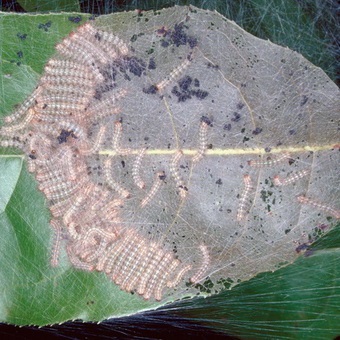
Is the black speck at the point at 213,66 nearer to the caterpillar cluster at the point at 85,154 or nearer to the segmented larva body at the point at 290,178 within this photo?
the caterpillar cluster at the point at 85,154

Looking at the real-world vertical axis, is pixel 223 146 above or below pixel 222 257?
above

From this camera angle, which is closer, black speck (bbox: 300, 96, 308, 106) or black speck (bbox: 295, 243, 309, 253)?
black speck (bbox: 300, 96, 308, 106)

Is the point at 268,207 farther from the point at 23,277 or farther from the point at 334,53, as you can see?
the point at 23,277

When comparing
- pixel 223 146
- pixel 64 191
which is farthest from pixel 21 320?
pixel 223 146

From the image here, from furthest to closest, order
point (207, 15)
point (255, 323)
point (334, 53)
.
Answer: point (255, 323) < point (334, 53) < point (207, 15)

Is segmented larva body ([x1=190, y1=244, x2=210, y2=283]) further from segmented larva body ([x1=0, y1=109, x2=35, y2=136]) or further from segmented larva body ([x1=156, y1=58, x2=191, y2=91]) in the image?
segmented larva body ([x1=0, y1=109, x2=35, y2=136])

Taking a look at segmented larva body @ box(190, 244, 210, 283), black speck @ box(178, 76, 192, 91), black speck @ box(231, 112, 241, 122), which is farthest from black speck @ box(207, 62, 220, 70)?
segmented larva body @ box(190, 244, 210, 283)

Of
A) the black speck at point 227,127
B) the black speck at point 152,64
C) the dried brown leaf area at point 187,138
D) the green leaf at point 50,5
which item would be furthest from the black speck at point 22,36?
the black speck at point 227,127

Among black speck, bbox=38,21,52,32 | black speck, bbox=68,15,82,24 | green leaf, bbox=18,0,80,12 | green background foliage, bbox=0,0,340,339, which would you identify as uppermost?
green leaf, bbox=18,0,80,12
